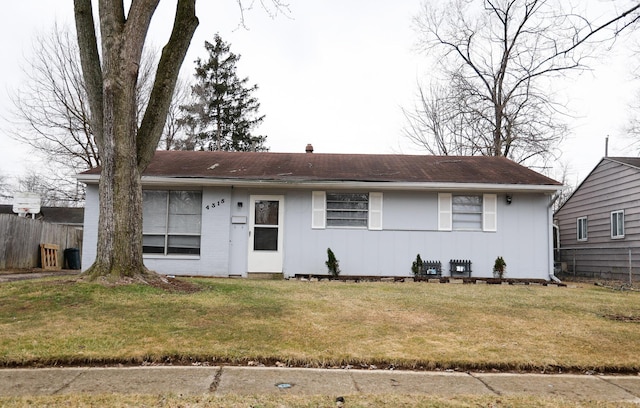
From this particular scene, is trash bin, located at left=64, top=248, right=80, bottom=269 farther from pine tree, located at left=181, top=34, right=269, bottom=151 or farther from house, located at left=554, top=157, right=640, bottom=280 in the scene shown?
house, located at left=554, top=157, right=640, bottom=280

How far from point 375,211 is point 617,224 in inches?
352

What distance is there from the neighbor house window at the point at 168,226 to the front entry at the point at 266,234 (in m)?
1.43

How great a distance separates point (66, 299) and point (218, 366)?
10.8 feet

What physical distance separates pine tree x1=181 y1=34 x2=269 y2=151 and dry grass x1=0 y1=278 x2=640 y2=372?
2389cm

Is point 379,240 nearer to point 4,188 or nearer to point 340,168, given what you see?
point 340,168

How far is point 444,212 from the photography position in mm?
12516

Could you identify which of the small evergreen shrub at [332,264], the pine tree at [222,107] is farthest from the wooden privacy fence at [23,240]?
the pine tree at [222,107]

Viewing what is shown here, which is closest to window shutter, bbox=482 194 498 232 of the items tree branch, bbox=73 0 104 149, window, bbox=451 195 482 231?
window, bbox=451 195 482 231

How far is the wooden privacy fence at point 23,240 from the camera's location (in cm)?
1468

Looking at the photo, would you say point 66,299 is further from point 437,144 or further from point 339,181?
point 437,144

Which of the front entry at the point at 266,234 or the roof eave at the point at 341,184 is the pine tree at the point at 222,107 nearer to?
the roof eave at the point at 341,184

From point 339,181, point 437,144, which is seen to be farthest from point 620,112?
point 339,181

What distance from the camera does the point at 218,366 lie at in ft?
13.3

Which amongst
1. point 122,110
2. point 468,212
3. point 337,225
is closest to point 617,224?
point 468,212
